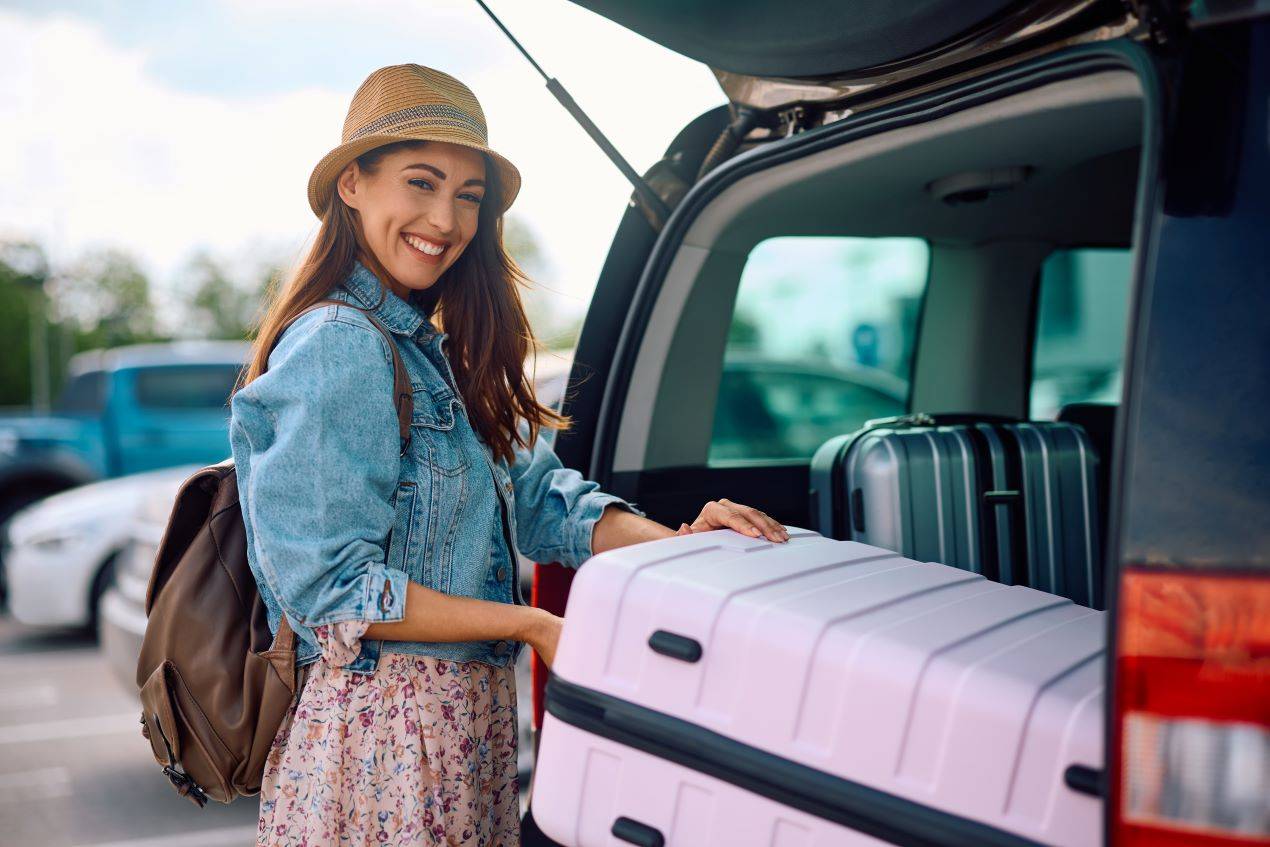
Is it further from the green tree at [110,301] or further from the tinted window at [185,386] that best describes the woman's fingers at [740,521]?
the green tree at [110,301]

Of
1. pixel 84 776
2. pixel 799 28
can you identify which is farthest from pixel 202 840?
pixel 799 28

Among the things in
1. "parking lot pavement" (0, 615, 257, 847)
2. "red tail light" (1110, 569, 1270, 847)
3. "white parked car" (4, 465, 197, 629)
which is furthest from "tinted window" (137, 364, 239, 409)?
"red tail light" (1110, 569, 1270, 847)

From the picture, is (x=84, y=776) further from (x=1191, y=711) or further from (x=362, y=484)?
(x=1191, y=711)

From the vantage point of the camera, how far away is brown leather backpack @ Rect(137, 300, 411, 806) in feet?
5.19

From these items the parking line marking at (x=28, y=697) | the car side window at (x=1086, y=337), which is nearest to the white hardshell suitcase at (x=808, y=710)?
the car side window at (x=1086, y=337)

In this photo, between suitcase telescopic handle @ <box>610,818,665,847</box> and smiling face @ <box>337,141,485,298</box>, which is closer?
suitcase telescopic handle @ <box>610,818,665,847</box>

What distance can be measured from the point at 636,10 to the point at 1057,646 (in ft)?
3.92

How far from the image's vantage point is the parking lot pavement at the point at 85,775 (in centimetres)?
382

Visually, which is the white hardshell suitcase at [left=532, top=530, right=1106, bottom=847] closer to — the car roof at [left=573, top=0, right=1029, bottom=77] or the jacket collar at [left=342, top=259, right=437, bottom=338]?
the jacket collar at [left=342, top=259, right=437, bottom=338]

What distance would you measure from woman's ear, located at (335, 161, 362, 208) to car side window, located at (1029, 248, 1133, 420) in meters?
3.43

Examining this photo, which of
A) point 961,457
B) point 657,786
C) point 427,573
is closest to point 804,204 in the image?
point 961,457

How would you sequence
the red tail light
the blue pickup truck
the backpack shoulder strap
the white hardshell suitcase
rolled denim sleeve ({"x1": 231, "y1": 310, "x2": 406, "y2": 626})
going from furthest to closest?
the blue pickup truck < the backpack shoulder strap < rolled denim sleeve ({"x1": 231, "y1": 310, "x2": 406, "y2": 626}) < the white hardshell suitcase < the red tail light

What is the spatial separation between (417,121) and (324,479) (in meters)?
0.58

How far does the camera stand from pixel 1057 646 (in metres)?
1.33
